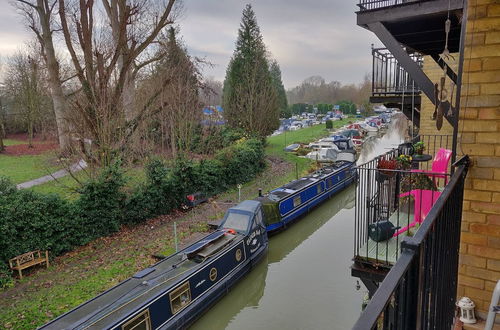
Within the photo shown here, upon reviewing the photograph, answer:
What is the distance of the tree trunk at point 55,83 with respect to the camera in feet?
41.9

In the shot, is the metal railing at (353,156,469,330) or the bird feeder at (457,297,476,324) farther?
the bird feeder at (457,297,476,324)

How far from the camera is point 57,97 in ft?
49.1

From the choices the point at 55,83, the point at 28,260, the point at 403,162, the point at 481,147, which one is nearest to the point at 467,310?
the point at 481,147

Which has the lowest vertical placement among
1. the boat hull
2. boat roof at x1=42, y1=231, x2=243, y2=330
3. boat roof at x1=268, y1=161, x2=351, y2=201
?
the boat hull

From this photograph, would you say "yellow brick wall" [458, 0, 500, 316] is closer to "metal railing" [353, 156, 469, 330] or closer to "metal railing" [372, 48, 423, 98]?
"metal railing" [353, 156, 469, 330]

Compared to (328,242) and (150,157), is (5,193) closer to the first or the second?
(150,157)

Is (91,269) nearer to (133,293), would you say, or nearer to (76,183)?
(133,293)

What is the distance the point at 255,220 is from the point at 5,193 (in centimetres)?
675

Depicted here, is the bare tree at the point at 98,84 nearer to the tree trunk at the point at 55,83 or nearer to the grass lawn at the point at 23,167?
the tree trunk at the point at 55,83

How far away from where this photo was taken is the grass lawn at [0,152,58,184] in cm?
1678

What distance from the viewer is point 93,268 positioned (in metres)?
9.45

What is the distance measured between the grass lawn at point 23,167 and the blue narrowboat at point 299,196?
9442 mm

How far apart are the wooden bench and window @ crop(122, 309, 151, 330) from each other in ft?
14.4

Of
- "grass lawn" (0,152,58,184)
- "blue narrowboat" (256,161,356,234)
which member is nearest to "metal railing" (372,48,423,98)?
"blue narrowboat" (256,161,356,234)
